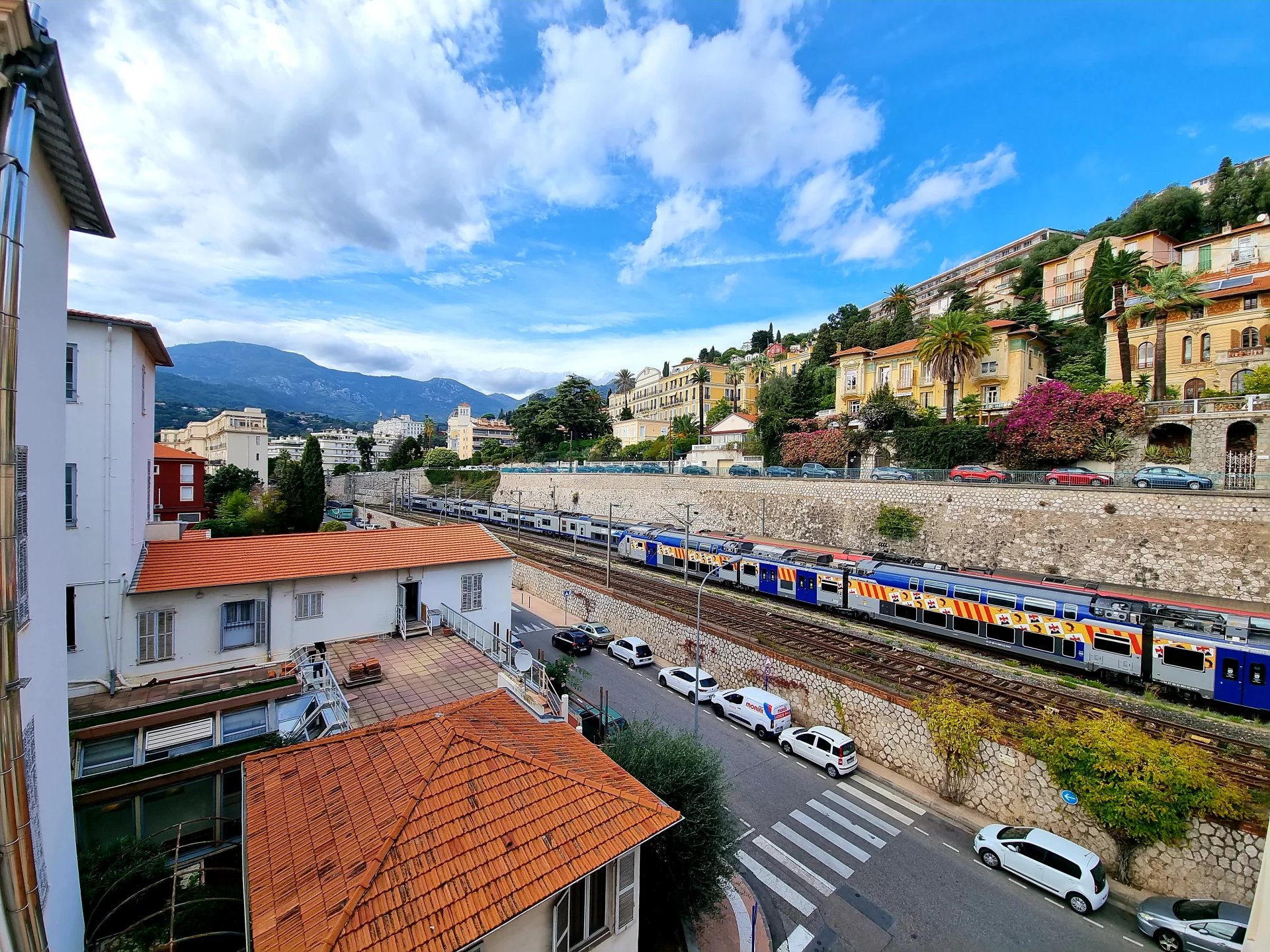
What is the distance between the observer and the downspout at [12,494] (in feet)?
12.5

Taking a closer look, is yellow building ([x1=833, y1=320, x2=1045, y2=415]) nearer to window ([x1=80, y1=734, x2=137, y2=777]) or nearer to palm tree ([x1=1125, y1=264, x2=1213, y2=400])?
palm tree ([x1=1125, y1=264, x2=1213, y2=400])

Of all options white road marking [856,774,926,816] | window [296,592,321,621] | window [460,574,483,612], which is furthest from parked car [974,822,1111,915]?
window [296,592,321,621]

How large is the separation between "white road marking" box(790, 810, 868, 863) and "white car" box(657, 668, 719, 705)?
20.5 ft

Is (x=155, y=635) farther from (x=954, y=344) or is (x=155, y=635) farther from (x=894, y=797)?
(x=954, y=344)

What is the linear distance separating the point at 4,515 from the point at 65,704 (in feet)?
12.3

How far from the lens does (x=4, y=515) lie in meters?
3.88

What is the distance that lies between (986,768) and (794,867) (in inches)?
231

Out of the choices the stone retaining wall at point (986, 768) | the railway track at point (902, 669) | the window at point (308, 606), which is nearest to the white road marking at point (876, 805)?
the stone retaining wall at point (986, 768)

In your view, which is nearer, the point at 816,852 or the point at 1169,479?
the point at 816,852

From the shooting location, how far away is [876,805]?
46.3 ft

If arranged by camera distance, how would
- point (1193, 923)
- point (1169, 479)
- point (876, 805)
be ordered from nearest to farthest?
point (1193, 923) → point (876, 805) → point (1169, 479)

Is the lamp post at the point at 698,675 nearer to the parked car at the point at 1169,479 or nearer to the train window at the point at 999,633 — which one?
the train window at the point at 999,633

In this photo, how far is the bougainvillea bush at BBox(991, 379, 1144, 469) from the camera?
2667 cm

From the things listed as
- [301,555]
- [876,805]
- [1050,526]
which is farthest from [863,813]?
[1050,526]
